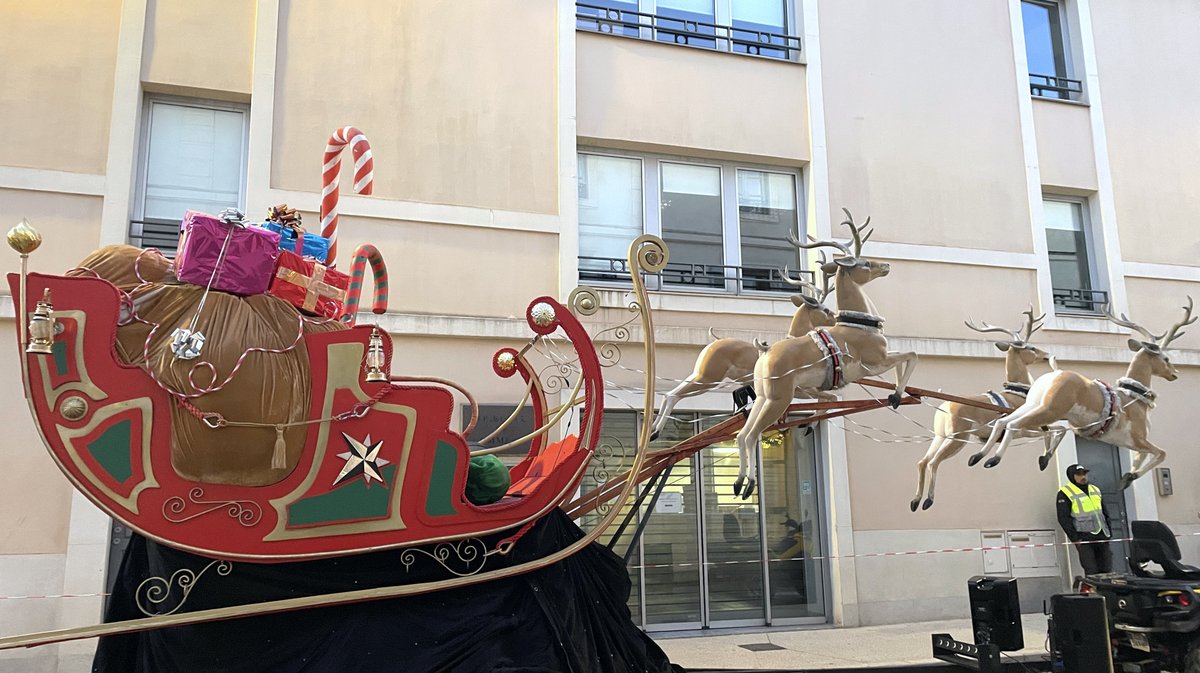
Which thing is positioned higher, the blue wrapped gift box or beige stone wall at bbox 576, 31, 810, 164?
beige stone wall at bbox 576, 31, 810, 164

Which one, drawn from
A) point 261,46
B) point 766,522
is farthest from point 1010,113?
point 261,46

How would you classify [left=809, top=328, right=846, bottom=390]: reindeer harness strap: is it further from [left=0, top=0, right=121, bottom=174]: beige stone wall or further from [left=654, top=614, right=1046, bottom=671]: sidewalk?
[left=0, top=0, right=121, bottom=174]: beige stone wall

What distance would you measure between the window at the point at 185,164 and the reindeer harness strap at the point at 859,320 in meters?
5.64

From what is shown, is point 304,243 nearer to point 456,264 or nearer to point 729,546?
point 456,264

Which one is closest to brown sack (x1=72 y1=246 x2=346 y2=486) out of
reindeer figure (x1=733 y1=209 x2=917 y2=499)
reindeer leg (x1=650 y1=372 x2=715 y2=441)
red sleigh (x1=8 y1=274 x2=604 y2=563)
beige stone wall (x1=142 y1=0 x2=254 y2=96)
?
red sleigh (x1=8 y1=274 x2=604 y2=563)

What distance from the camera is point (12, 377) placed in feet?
21.0

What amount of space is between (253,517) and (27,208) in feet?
16.3

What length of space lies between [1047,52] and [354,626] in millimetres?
10815

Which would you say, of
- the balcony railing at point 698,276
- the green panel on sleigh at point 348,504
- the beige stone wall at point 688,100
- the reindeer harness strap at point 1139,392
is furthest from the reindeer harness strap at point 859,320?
the beige stone wall at point 688,100

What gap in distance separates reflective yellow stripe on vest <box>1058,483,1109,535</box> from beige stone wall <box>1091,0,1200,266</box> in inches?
140

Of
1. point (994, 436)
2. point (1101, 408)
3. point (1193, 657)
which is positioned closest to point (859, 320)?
point (994, 436)

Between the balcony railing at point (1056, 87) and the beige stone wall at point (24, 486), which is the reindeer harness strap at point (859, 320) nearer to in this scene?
the beige stone wall at point (24, 486)

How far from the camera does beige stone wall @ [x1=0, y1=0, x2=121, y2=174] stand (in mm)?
6770

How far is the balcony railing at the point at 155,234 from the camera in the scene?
23.1 feet
